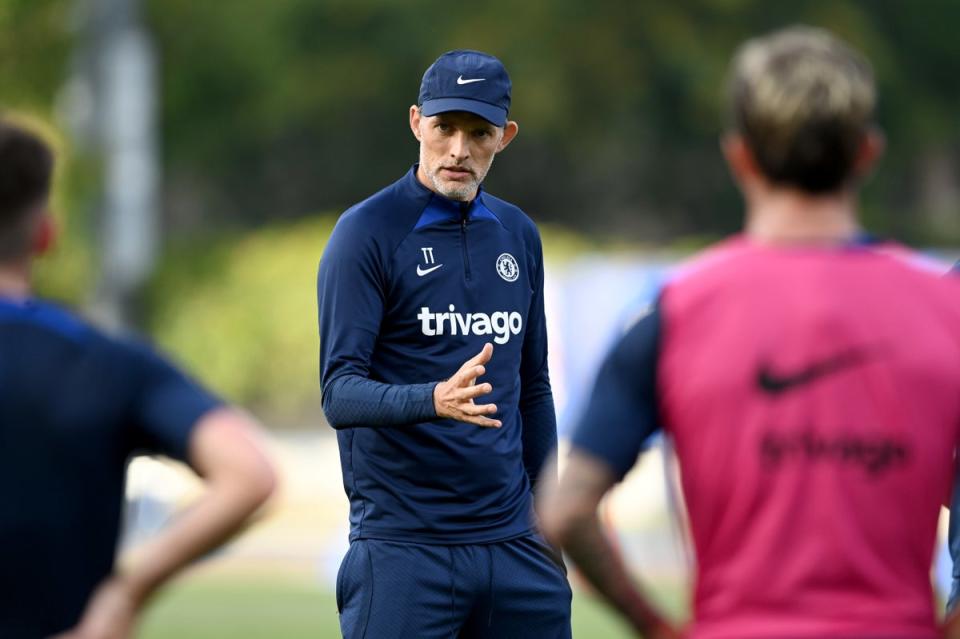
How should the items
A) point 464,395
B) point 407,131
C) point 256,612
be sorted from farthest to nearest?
point 407,131
point 256,612
point 464,395

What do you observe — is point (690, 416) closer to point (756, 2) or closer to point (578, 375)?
point (578, 375)

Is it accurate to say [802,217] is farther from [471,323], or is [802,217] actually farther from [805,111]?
[471,323]

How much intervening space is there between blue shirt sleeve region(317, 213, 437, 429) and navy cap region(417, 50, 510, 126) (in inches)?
18.4

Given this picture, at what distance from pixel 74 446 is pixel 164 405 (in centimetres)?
18

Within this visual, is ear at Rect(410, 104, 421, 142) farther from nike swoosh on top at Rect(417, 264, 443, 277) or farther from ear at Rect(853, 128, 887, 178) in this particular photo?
ear at Rect(853, 128, 887, 178)

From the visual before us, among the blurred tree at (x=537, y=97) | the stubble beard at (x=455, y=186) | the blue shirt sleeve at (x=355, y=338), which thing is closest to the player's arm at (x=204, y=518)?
the blue shirt sleeve at (x=355, y=338)

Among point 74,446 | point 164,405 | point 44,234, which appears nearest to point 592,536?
point 164,405

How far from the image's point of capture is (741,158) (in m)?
3.60

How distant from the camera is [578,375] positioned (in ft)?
58.5

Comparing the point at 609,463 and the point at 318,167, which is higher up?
the point at 318,167

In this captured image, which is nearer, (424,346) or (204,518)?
(204,518)

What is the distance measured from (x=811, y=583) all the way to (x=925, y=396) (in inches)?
15.7

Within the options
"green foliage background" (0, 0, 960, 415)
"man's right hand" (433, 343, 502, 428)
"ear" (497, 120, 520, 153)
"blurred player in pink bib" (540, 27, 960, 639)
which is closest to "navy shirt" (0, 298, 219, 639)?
"blurred player in pink bib" (540, 27, 960, 639)

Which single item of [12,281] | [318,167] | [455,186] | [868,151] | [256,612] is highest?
[318,167]
